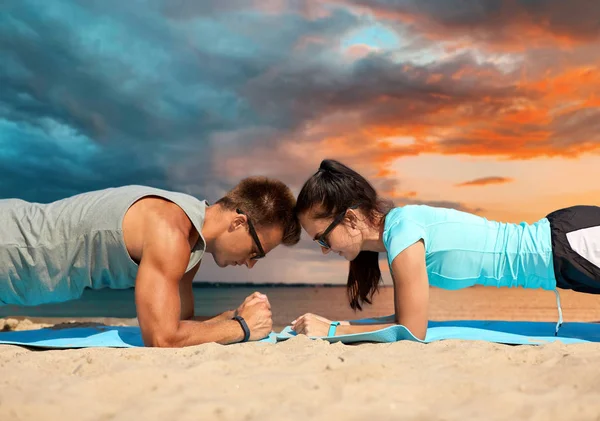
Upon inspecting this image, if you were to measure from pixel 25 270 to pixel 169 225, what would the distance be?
3.61ft

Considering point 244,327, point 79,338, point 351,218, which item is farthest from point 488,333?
point 79,338

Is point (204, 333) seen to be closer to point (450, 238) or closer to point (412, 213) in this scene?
point (412, 213)

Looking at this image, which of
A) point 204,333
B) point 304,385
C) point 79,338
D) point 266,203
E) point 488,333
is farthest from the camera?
point 488,333

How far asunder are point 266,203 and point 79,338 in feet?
5.11

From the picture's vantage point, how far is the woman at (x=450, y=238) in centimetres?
371

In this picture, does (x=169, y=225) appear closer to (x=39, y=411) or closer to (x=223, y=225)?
(x=223, y=225)

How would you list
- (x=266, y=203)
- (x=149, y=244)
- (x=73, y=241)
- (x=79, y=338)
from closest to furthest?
(x=149, y=244) < (x=73, y=241) < (x=266, y=203) < (x=79, y=338)

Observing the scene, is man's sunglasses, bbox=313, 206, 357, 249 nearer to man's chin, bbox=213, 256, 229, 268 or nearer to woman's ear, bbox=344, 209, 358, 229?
woman's ear, bbox=344, 209, 358, 229

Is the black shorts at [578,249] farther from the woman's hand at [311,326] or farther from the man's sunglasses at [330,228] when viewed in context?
the woman's hand at [311,326]

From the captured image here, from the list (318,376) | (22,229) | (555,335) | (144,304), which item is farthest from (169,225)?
(555,335)

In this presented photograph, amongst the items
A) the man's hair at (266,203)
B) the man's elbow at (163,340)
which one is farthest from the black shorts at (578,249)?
the man's elbow at (163,340)

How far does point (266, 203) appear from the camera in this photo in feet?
12.3

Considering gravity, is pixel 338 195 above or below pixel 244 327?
above

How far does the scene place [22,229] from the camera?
3.61m
